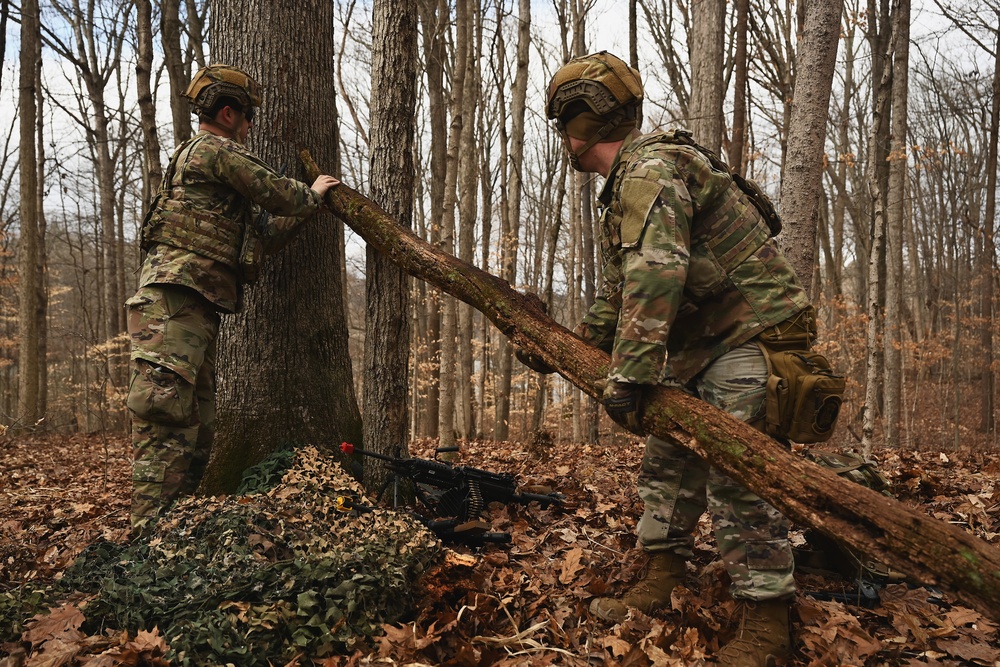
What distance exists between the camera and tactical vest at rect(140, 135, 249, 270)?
12.7ft

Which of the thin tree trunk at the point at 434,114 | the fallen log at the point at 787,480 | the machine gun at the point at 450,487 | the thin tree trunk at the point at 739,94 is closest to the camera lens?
the fallen log at the point at 787,480

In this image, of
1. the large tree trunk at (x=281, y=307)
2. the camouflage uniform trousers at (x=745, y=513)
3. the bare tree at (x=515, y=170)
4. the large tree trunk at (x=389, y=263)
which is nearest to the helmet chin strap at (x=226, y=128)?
the large tree trunk at (x=281, y=307)

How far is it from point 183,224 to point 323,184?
909 mm

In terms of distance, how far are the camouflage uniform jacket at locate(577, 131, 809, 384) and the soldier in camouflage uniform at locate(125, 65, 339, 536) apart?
7.22 feet

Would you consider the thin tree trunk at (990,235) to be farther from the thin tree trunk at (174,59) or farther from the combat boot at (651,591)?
the thin tree trunk at (174,59)

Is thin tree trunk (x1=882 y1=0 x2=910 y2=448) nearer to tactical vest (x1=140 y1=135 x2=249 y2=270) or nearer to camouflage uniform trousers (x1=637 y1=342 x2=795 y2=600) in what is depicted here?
camouflage uniform trousers (x1=637 y1=342 x2=795 y2=600)

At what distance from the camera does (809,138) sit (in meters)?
4.78

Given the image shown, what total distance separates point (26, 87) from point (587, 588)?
489 inches

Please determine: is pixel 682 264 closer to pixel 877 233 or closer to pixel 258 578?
pixel 258 578

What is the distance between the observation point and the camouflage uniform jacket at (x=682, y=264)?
249 cm

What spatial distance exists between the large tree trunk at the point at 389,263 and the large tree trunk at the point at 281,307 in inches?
17.7

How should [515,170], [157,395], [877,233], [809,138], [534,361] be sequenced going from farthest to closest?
[515,170] < [877,233] < [809,138] < [157,395] < [534,361]

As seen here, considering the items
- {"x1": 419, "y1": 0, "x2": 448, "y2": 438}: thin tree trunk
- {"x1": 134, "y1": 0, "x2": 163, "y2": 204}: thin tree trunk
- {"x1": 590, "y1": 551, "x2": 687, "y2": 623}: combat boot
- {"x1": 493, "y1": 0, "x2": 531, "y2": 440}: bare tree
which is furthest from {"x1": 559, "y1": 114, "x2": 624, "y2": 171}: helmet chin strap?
{"x1": 493, "y1": 0, "x2": 531, "y2": 440}: bare tree

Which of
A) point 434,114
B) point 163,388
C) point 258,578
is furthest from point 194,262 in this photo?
point 434,114
